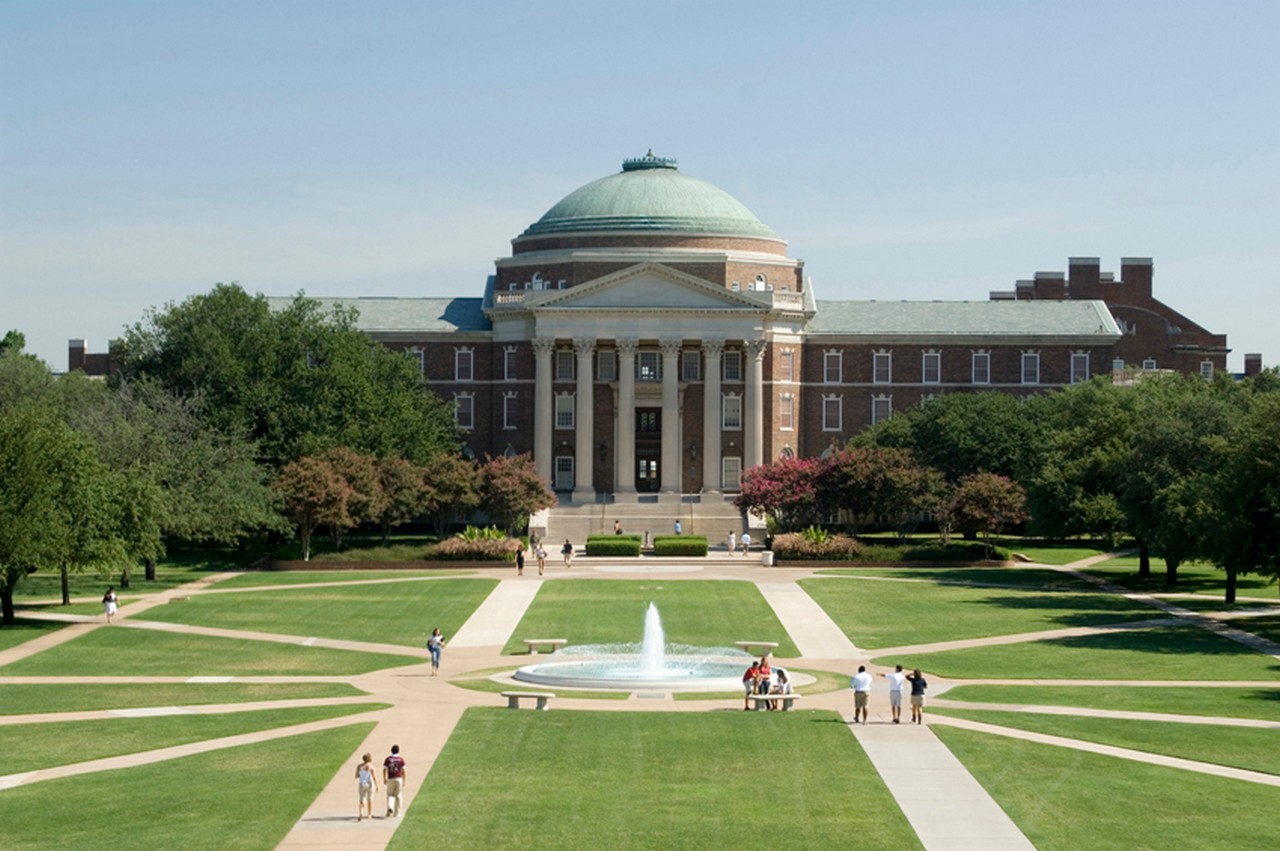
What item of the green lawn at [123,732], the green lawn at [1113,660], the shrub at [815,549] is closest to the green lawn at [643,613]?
the green lawn at [1113,660]

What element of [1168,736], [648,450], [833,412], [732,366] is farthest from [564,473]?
[1168,736]

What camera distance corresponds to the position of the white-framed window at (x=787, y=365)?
116m

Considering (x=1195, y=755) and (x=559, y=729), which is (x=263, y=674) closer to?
(x=559, y=729)

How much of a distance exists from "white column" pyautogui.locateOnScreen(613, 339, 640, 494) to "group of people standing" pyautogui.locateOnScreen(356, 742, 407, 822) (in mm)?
76530

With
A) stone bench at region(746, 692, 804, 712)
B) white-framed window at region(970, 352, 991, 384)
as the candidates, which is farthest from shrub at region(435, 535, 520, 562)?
stone bench at region(746, 692, 804, 712)

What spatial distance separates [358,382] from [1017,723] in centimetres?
6104

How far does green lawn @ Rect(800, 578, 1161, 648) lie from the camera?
64.4 m

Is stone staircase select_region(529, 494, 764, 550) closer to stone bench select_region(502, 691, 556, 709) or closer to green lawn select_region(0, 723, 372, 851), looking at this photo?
stone bench select_region(502, 691, 556, 709)

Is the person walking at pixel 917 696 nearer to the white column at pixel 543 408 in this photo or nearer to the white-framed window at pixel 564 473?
the white column at pixel 543 408

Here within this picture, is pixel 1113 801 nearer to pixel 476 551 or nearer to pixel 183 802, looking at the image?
pixel 183 802

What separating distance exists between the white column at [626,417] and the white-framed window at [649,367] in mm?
1374

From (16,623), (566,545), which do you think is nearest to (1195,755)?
(16,623)

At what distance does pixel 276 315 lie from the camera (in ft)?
344

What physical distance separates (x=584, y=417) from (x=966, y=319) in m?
26.1
